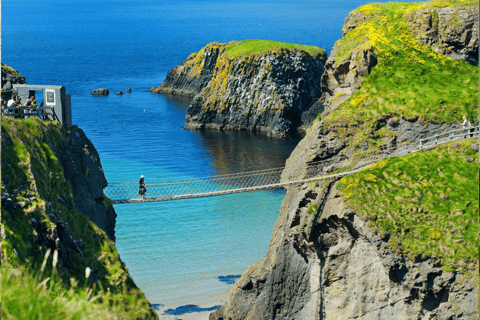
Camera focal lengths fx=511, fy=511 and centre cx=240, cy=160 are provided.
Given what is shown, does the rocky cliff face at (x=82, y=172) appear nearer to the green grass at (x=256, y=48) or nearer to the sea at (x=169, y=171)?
the sea at (x=169, y=171)

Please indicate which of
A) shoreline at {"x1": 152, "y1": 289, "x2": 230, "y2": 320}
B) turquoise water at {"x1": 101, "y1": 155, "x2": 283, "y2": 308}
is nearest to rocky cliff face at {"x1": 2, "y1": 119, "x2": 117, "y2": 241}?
shoreline at {"x1": 152, "y1": 289, "x2": 230, "y2": 320}

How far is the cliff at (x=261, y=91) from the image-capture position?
61.3m

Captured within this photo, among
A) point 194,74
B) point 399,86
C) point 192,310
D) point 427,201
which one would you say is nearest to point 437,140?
point 427,201

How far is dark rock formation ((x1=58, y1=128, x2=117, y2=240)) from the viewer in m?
19.4

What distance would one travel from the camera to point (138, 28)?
200 metres

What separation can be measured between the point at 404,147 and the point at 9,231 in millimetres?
15406

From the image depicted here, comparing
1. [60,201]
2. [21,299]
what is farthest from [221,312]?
[21,299]

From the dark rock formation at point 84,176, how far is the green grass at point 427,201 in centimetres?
969

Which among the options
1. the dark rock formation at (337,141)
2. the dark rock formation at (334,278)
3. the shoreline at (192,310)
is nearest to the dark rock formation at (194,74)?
the shoreline at (192,310)

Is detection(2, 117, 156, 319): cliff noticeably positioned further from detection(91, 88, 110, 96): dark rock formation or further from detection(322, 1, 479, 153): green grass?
detection(91, 88, 110, 96): dark rock formation

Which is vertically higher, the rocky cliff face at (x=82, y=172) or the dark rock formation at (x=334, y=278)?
the rocky cliff face at (x=82, y=172)

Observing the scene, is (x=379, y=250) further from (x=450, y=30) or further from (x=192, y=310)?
(x=450, y=30)

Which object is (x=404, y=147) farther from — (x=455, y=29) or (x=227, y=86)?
(x=227, y=86)

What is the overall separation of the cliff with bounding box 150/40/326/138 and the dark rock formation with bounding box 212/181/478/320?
36.8m
